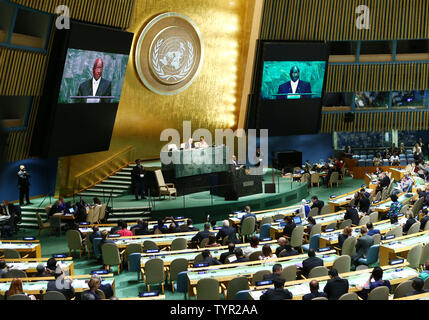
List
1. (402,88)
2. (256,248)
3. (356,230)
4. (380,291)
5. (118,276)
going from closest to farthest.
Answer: (380,291), (256,248), (118,276), (356,230), (402,88)

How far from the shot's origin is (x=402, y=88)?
25266mm

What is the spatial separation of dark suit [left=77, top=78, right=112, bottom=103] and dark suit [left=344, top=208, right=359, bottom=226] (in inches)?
358

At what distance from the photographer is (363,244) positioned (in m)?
11.3

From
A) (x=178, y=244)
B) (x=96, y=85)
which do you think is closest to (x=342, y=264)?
(x=178, y=244)

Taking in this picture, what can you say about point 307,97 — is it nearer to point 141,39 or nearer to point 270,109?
point 270,109

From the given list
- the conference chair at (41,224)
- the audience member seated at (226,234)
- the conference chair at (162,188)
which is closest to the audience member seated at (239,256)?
the audience member seated at (226,234)

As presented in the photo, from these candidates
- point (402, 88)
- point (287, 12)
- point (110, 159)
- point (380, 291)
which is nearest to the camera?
point (380, 291)

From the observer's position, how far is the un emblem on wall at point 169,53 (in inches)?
839

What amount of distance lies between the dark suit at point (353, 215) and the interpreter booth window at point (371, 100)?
1397 cm

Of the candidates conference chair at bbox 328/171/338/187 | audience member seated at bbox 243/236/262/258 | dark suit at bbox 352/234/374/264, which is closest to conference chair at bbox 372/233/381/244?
dark suit at bbox 352/234/374/264

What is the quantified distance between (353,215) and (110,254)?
608cm

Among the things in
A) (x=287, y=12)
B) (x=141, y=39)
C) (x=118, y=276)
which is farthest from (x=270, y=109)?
(x=118, y=276)

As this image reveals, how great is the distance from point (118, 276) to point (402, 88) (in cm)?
1807
